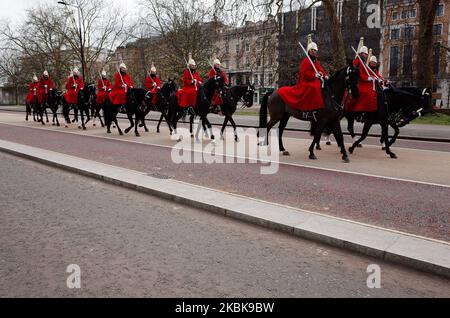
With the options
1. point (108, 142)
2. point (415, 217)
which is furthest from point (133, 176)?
point (108, 142)

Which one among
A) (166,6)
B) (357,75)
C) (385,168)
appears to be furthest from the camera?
(166,6)

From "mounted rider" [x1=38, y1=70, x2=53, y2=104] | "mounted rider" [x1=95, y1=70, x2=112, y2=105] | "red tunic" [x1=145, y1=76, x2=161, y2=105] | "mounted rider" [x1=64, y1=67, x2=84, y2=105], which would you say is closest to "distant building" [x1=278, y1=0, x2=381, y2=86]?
"red tunic" [x1=145, y1=76, x2=161, y2=105]

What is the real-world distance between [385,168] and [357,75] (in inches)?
95.0

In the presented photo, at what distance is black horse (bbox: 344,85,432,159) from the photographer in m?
10.3

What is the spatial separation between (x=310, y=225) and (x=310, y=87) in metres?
5.74

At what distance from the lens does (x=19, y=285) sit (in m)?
3.41

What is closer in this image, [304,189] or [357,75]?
[304,189]

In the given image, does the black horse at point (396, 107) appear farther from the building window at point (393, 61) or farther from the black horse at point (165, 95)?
the building window at point (393, 61)

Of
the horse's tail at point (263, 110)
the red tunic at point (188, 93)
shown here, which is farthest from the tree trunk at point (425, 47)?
the red tunic at point (188, 93)

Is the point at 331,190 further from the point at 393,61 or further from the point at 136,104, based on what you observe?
the point at 393,61

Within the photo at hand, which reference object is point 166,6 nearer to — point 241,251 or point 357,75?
point 357,75

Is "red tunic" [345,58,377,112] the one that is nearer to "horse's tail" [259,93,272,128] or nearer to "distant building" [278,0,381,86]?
"horse's tail" [259,93,272,128]

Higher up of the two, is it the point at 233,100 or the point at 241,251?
the point at 233,100
